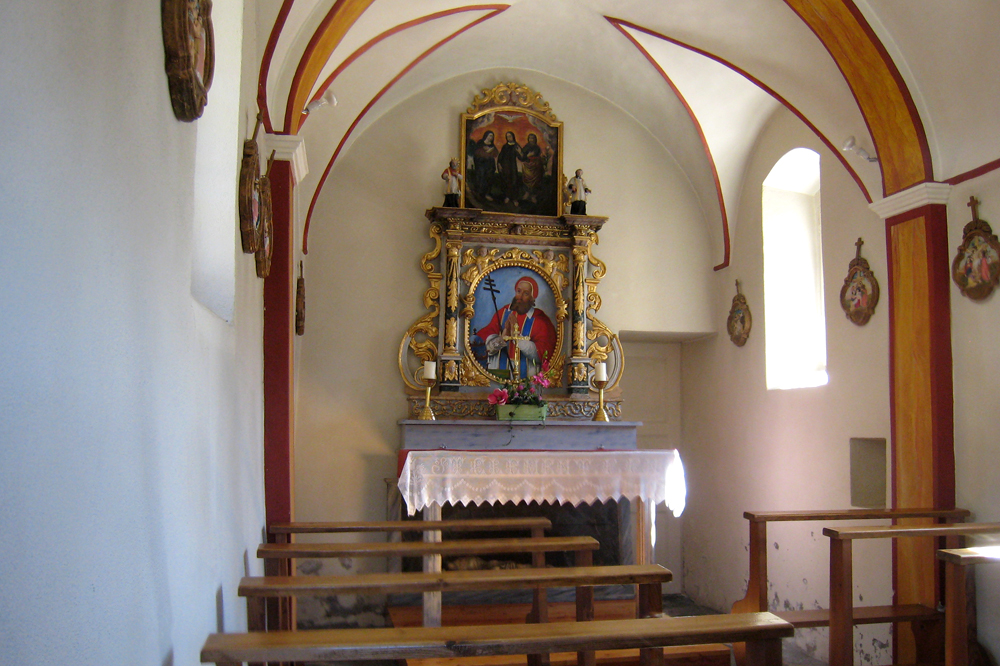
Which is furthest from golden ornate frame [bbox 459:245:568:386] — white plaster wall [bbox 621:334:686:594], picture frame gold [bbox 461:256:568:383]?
white plaster wall [bbox 621:334:686:594]

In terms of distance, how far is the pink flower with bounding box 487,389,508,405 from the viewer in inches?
269

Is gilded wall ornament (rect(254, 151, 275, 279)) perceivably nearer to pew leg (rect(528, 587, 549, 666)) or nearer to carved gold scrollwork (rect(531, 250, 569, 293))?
pew leg (rect(528, 587, 549, 666))

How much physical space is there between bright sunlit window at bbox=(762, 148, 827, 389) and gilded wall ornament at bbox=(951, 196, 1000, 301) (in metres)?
1.96

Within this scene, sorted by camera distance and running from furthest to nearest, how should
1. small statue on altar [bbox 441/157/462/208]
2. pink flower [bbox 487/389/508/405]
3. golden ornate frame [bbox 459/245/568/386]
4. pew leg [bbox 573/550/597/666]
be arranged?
golden ornate frame [bbox 459/245/568/386] < small statue on altar [bbox 441/157/462/208] < pink flower [bbox 487/389/508/405] < pew leg [bbox 573/550/597/666]

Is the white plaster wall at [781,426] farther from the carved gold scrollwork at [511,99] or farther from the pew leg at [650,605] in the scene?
the pew leg at [650,605]

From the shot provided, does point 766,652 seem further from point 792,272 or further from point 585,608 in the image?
point 792,272

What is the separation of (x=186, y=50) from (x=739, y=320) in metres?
6.36

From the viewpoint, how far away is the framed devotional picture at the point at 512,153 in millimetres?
7707

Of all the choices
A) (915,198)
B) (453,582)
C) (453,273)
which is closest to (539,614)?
(453,582)

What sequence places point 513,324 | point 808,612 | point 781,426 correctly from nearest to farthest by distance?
point 808,612, point 781,426, point 513,324

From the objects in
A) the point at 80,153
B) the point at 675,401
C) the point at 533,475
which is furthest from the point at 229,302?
the point at 675,401

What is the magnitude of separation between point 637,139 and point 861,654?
16.7ft

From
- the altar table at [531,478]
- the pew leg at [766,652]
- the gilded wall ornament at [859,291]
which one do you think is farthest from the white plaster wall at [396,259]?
the pew leg at [766,652]

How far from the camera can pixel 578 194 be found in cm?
755
